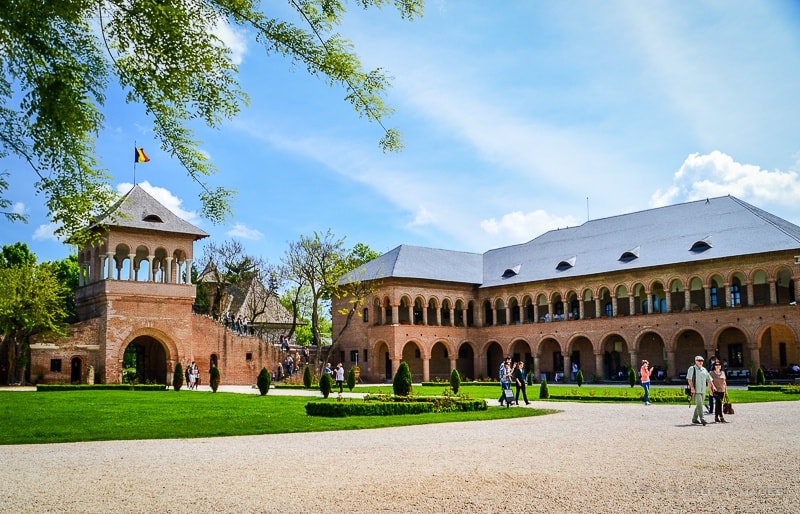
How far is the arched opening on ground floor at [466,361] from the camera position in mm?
51562

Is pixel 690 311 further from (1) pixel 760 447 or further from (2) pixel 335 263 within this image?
(1) pixel 760 447

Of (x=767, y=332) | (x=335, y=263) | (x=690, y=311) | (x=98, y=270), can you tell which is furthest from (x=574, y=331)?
(x=98, y=270)

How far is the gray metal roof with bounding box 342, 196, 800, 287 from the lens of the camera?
3941cm

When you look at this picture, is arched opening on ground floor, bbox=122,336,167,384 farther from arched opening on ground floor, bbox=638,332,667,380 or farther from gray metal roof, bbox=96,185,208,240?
arched opening on ground floor, bbox=638,332,667,380

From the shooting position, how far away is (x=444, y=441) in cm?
1250

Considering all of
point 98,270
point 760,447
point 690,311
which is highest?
point 98,270

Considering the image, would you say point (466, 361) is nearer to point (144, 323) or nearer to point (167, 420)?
point (144, 323)

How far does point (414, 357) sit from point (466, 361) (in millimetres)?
4318

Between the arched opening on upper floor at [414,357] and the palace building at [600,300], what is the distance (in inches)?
2.7

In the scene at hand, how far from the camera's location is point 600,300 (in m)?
45.1

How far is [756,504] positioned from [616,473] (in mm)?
1919

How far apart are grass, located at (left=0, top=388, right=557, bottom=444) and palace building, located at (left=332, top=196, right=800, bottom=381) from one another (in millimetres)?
23381

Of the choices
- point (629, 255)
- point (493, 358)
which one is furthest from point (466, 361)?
point (629, 255)

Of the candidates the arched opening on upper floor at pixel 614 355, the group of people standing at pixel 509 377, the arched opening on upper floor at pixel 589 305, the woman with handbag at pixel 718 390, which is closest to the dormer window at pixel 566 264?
the arched opening on upper floor at pixel 589 305
